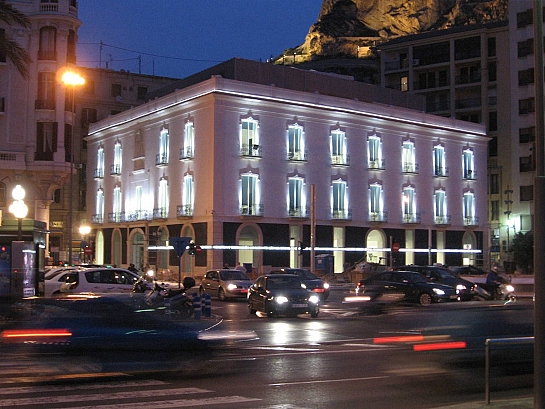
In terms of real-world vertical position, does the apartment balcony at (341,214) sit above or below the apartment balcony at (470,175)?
below

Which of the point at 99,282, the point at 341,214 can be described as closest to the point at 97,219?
the point at 341,214

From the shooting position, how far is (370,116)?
66.4 meters

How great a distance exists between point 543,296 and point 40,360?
8.08 meters

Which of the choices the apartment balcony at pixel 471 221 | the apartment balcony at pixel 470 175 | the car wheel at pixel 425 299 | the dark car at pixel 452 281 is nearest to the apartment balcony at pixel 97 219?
the apartment balcony at pixel 471 221

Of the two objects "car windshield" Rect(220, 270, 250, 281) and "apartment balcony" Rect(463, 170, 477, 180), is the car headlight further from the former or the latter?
"apartment balcony" Rect(463, 170, 477, 180)

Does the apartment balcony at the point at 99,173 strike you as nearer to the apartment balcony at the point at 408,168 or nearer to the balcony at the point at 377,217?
the balcony at the point at 377,217

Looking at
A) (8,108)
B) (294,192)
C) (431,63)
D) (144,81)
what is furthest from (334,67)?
(8,108)

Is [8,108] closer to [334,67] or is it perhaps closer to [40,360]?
[40,360]

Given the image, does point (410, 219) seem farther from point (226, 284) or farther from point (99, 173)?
point (226, 284)

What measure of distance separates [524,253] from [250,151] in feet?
68.9

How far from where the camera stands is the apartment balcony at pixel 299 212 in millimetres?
61031

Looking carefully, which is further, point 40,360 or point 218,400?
point 40,360

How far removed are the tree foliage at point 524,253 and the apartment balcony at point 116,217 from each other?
106 ft

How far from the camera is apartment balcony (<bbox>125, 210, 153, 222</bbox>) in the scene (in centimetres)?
6494
